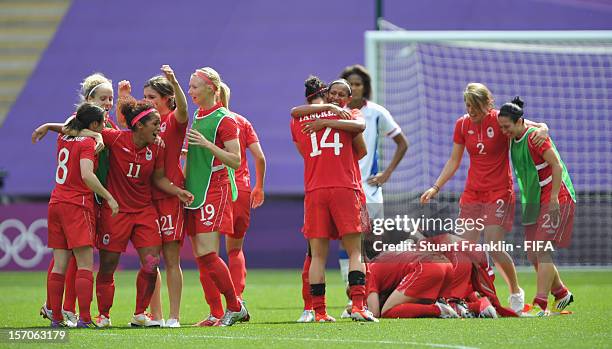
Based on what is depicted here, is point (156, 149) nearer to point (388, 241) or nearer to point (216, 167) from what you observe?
point (216, 167)

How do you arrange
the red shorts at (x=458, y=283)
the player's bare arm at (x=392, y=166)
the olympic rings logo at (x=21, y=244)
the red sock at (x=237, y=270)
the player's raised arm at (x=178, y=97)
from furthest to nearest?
the olympic rings logo at (x=21, y=244), the player's bare arm at (x=392, y=166), the red shorts at (x=458, y=283), the red sock at (x=237, y=270), the player's raised arm at (x=178, y=97)

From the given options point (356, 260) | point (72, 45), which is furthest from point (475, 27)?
point (356, 260)

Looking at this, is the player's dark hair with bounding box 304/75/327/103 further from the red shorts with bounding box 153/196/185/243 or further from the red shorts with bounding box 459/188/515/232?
the red shorts with bounding box 459/188/515/232

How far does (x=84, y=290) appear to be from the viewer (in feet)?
24.3

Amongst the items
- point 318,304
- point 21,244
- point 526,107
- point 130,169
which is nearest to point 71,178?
point 130,169

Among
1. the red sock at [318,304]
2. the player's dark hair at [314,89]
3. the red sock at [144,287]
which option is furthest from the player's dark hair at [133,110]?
the red sock at [318,304]

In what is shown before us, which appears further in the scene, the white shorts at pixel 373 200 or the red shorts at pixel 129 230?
the white shorts at pixel 373 200

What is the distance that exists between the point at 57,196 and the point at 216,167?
117 centimetres

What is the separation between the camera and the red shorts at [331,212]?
7.88m

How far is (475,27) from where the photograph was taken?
825 inches

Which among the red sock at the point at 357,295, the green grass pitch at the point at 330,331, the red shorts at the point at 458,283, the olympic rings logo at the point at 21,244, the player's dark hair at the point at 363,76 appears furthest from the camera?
the olympic rings logo at the point at 21,244

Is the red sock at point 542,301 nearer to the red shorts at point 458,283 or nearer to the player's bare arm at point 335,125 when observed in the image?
the red shorts at point 458,283

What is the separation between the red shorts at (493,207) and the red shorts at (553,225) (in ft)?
0.72

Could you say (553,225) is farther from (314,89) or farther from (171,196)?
(171,196)
